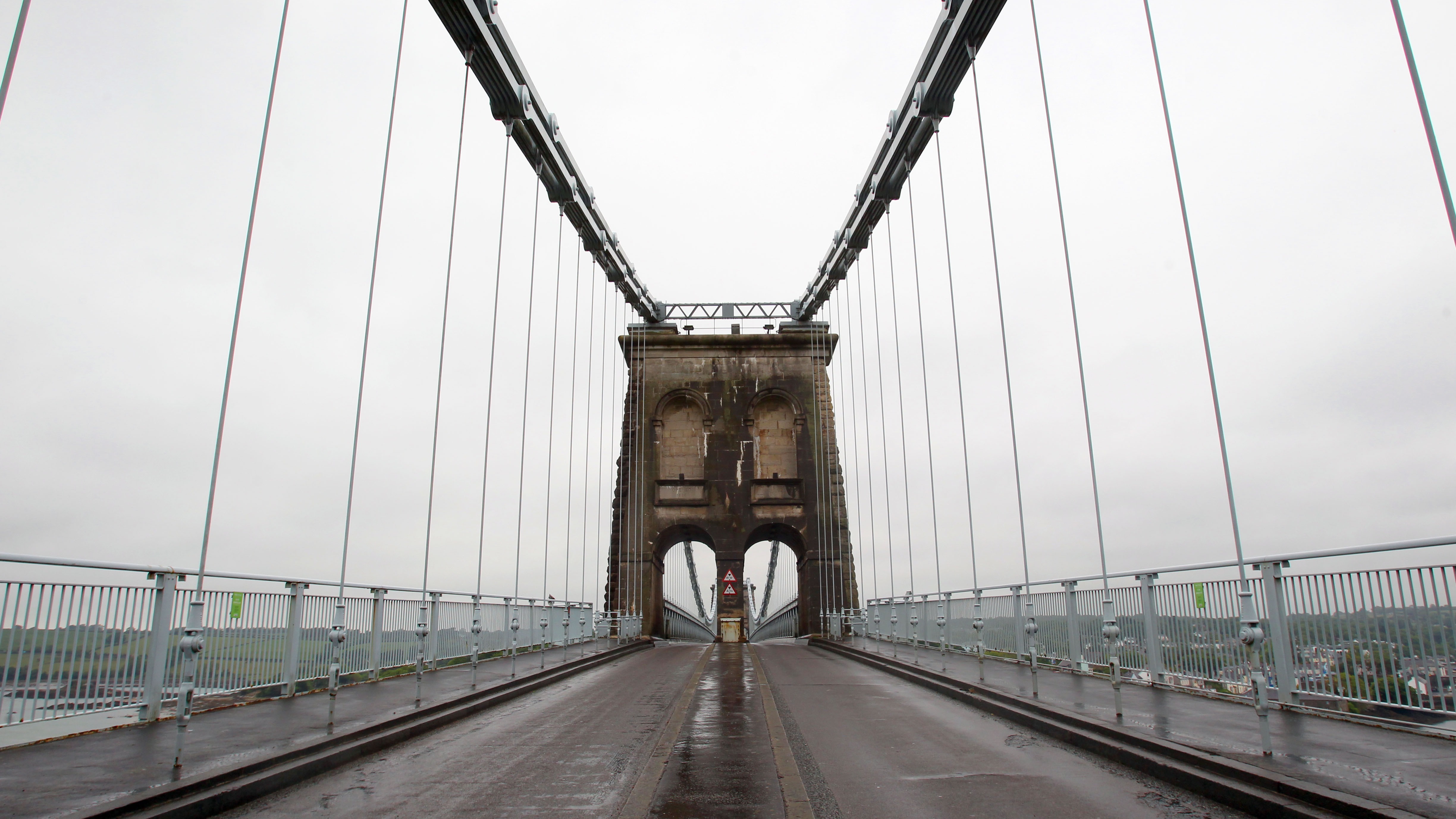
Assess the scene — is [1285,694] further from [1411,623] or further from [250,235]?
[250,235]

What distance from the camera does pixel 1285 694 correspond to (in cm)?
658

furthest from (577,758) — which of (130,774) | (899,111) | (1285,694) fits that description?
(899,111)

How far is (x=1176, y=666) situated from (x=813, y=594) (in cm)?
2456

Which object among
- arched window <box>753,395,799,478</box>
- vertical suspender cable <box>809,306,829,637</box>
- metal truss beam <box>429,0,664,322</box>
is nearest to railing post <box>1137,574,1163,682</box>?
metal truss beam <box>429,0,664,322</box>

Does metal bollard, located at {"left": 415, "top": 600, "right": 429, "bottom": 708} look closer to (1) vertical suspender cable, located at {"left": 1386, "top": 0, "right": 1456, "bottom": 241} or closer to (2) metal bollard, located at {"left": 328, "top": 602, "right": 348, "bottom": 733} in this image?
(2) metal bollard, located at {"left": 328, "top": 602, "right": 348, "bottom": 733}

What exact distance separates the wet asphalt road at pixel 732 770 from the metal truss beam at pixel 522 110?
1209 cm

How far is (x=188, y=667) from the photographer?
5320 millimetres

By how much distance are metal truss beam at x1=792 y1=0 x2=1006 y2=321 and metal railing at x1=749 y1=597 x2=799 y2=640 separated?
17.1 metres

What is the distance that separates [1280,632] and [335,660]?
793cm

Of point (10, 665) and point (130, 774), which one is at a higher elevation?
point (10, 665)

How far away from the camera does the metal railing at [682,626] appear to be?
3500cm

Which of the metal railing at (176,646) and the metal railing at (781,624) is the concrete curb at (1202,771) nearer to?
the metal railing at (176,646)

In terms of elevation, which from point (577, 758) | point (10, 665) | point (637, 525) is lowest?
point (577, 758)

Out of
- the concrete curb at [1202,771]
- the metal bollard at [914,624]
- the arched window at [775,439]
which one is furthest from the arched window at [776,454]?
the concrete curb at [1202,771]
